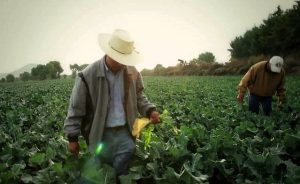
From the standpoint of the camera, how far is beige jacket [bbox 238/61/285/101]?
673 cm

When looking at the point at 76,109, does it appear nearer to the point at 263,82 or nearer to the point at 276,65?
A: the point at 276,65

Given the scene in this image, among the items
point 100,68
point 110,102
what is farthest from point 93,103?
point 100,68

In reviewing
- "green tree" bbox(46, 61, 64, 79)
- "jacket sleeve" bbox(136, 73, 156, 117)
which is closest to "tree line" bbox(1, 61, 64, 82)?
"green tree" bbox(46, 61, 64, 79)

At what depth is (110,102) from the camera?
3209 millimetres

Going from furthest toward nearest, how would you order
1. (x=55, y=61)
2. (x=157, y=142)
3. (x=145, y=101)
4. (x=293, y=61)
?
(x=55, y=61), (x=293, y=61), (x=157, y=142), (x=145, y=101)

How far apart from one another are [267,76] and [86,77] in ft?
15.6

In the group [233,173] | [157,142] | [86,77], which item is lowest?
[233,173]

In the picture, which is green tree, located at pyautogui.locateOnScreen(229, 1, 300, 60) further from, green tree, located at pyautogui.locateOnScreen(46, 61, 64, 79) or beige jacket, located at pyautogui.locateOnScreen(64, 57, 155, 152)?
green tree, located at pyautogui.locateOnScreen(46, 61, 64, 79)

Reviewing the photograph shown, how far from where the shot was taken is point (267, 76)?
6.74m

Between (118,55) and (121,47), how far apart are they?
0.11 metres

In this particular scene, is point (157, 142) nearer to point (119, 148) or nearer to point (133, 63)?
point (119, 148)

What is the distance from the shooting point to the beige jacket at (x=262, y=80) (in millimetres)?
6727

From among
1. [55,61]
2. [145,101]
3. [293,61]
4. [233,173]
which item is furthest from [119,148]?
[55,61]

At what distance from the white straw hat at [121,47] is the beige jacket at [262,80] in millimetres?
4203
